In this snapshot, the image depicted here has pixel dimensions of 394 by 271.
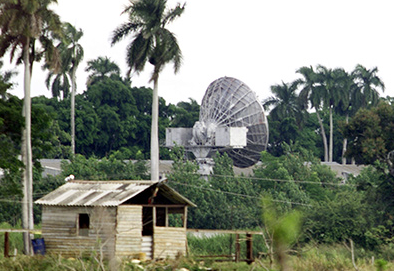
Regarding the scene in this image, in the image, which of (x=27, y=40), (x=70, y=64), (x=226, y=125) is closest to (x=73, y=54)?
(x=70, y=64)

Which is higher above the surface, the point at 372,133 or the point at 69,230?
the point at 372,133

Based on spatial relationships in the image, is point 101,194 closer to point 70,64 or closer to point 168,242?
point 168,242

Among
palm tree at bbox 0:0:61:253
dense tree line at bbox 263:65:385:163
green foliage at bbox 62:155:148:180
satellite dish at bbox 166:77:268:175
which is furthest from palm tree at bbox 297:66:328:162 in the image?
palm tree at bbox 0:0:61:253

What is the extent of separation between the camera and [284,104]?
103 meters

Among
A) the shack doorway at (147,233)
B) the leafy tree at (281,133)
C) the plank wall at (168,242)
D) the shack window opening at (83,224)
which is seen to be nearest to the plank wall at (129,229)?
the shack doorway at (147,233)

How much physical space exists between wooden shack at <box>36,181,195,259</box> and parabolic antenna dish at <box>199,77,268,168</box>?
43060 mm

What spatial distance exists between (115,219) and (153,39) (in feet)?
79.4

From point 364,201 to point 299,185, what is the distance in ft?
53.6

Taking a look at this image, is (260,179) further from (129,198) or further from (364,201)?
(129,198)

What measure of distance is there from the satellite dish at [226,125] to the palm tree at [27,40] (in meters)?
32.1

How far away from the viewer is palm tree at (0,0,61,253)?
3650 centimetres

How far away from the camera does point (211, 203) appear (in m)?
57.2

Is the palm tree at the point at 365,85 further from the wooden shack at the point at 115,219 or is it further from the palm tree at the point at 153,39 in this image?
the wooden shack at the point at 115,219

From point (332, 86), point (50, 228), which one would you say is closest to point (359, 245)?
point (50, 228)
